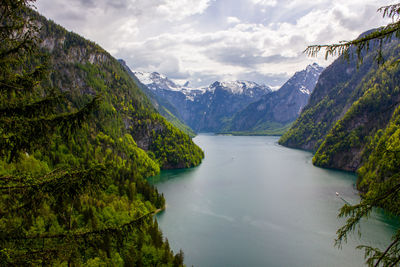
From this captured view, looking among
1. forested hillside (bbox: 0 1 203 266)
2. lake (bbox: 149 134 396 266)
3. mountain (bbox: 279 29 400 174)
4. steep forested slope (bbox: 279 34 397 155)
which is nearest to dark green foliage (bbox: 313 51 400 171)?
mountain (bbox: 279 29 400 174)

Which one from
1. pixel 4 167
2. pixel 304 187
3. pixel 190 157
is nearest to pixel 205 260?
pixel 4 167

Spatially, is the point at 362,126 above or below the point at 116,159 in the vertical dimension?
above

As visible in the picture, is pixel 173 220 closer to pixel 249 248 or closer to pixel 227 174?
pixel 249 248

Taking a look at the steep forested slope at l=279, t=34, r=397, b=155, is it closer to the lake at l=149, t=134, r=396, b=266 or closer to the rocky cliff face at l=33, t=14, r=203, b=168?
the rocky cliff face at l=33, t=14, r=203, b=168

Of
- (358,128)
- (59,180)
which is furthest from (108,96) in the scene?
(59,180)

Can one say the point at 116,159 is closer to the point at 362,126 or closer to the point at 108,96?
the point at 108,96

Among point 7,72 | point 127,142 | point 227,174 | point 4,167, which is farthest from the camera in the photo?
point 127,142

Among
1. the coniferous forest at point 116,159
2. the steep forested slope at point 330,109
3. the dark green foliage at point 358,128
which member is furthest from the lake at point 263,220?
the steep forested slope at point 330,109

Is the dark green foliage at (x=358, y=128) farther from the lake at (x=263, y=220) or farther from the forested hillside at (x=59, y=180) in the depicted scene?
the forested hillside at (x=59, y=180)
